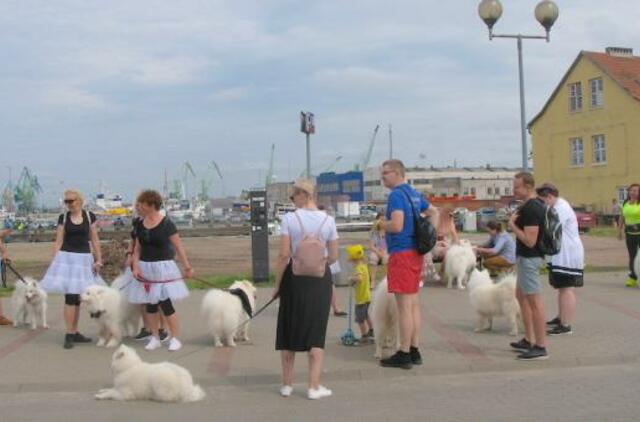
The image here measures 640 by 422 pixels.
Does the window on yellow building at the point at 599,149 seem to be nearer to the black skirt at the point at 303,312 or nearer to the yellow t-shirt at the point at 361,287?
the yellow t-shirt at the point at 361,287

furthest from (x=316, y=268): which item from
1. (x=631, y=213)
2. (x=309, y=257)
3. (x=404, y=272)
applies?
(x=631, y=213)

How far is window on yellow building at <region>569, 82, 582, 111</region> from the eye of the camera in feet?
163

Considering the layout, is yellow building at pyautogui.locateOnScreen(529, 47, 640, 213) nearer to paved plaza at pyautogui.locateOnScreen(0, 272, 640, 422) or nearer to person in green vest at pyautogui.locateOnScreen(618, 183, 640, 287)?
person in green vest at pyautogui.locateOnScreen(618, 183, 640, 287)

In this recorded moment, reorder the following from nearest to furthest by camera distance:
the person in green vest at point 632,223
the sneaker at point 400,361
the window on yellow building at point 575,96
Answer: the sneaker at point 400,361 → the person in green vest at point 632,223 → the window on yellow building at point 575,96

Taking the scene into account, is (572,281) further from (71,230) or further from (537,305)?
(71,230)

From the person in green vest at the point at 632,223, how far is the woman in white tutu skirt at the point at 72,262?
29.8 ft

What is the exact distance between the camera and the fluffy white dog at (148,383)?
21.5 ft

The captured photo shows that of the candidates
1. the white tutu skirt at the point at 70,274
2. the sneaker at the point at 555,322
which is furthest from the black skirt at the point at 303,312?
the sneaker at the point at 555,322

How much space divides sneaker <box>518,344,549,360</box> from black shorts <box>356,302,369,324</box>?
73.9 inches

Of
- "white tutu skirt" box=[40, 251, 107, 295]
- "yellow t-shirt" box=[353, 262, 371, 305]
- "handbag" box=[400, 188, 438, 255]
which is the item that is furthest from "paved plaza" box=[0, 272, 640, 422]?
"handbag" box=[400, 188, 438, 255]

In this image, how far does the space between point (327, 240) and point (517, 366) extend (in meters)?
2.67

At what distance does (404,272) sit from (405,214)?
57 cm

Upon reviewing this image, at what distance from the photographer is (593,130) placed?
48.6 meters

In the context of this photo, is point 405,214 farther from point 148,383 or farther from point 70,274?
point 70,274
